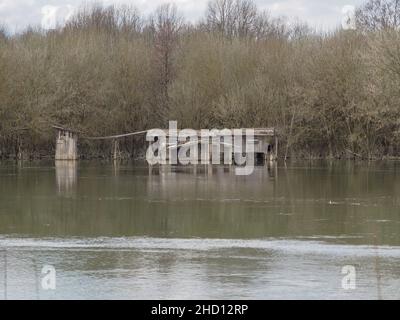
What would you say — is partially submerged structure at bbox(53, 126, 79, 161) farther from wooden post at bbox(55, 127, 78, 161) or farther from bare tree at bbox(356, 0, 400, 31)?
bare tree at bbox(356, 0, 400, 31)

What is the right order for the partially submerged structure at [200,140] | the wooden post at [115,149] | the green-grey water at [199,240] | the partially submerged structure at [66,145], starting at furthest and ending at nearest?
1. the wooden post at [115,149]
2. the partially submerged structure at [66,145]
3. the partially submerged structure at [200,140]
4. the green-grey water at [199,240]

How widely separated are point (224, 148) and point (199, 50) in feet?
35.7

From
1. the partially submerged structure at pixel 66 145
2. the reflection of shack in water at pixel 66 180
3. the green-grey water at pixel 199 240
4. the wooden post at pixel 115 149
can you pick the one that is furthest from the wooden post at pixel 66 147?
the green-grey water at pixel 199 240

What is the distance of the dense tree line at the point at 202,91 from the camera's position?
4909 centimetres

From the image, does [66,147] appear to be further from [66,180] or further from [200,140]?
[66,180]

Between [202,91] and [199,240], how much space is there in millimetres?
37991

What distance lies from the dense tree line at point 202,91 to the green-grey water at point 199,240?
2146 centimetres

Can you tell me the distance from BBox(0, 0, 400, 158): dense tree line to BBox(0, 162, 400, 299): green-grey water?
21458 mm

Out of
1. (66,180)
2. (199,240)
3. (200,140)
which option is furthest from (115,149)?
(199,240)

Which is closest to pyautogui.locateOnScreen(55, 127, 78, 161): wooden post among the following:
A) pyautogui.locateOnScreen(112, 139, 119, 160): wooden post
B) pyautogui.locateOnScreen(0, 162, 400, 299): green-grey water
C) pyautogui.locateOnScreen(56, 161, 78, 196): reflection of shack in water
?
pyautogui.locateOnScreen(112, 139, 119, 160): wooden post

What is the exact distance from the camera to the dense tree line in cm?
4909

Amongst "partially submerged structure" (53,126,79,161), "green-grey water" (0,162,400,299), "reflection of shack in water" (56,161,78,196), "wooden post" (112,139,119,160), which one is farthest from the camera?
"wooden post" (112,139,119,160)

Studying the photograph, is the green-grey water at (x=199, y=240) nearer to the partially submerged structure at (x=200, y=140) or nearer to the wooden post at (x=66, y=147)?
the partially submerged structure at (x=200, y=140)

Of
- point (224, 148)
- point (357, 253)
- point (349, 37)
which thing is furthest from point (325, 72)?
point (357, 253)
